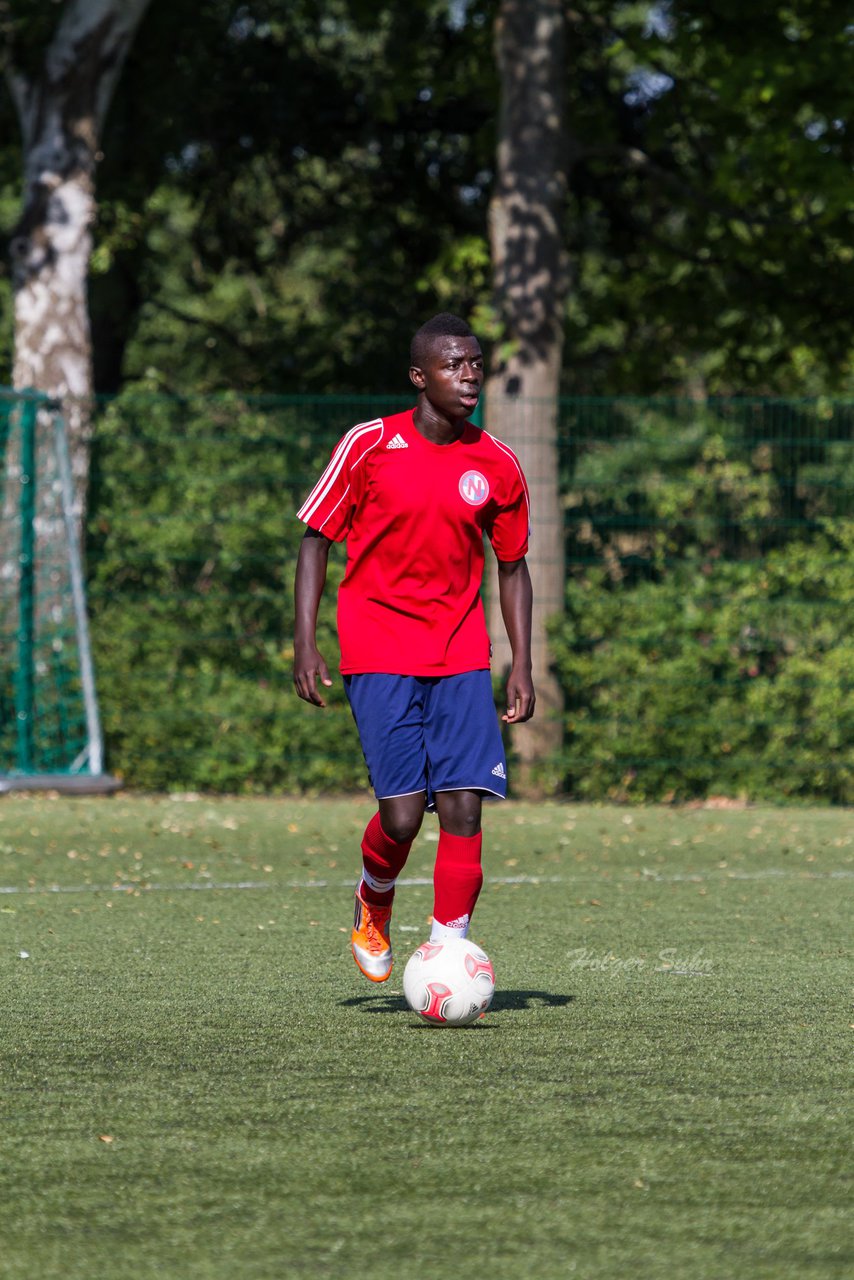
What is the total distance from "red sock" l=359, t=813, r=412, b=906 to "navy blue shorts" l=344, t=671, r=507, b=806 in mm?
A: 204

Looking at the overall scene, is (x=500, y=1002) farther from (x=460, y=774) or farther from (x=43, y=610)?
(x=43, y=610)

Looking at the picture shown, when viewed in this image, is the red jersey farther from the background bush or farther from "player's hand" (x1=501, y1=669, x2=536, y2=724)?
the background bush

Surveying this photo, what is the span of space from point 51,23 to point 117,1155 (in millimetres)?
13159

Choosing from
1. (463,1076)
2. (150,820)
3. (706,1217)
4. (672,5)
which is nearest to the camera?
(706,1217)

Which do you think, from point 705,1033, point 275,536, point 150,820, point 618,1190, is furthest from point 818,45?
point 618,1190

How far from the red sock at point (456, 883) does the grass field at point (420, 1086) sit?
0.33 metres

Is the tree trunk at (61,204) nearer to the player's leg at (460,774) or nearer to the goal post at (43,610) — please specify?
the goal post at (43,610)

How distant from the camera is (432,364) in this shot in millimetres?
5824

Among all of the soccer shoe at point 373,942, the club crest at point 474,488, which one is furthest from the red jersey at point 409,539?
the soccer shoe at point 373,942

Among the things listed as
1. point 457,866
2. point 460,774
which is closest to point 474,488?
point 460,774

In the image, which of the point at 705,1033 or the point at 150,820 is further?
the point at 150,820

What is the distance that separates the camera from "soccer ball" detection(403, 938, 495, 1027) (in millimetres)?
5586

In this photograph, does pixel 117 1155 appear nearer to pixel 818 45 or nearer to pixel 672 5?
pixel 818 45

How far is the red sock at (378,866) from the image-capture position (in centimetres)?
599
